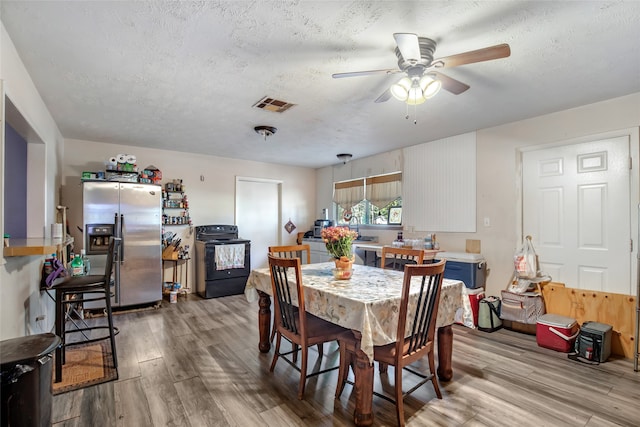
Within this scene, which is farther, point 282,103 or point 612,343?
point 282,103

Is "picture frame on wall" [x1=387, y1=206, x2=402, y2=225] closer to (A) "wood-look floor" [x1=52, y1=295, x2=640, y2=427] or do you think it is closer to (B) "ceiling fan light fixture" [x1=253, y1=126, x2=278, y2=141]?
(A) "wood-look floor" [x1=52, y1=295, x2=640, y2=427]

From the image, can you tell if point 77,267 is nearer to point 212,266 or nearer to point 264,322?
point 212,266

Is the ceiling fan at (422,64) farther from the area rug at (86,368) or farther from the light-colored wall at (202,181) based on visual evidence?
the light-colored wall at (202,181)

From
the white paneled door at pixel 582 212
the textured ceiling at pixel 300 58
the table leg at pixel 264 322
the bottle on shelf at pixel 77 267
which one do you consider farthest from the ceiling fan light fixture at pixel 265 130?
the white paneled door at pixel 582 212

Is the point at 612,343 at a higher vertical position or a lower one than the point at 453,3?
lower

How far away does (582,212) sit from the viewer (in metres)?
3.25

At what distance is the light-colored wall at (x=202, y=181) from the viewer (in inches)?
175

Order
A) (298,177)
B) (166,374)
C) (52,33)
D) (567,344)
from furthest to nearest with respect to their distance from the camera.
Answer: (298,177), (567,344), (166,374), (52,33)

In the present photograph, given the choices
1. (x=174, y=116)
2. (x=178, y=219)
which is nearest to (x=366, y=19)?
(x=174, y=116)

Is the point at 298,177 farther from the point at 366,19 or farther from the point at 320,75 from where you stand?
the point at 366,19

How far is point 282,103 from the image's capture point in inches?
123

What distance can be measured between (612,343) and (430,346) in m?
2.20

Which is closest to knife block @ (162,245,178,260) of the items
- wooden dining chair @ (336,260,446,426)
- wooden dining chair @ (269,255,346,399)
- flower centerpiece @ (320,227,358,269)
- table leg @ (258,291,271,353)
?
table leg @ (258,291,271,353)

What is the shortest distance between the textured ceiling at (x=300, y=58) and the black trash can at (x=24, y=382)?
1.79m
